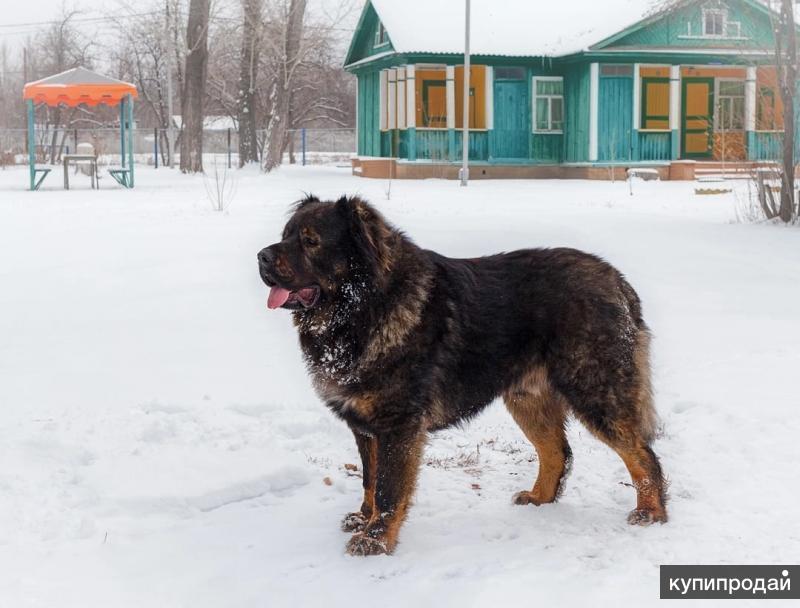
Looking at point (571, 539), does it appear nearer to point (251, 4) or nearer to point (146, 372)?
point (146, 372)

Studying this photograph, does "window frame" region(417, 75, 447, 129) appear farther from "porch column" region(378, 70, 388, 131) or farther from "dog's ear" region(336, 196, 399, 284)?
"dog's ear" region(336, 196, 399, 284)

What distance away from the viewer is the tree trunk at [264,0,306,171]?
116ft

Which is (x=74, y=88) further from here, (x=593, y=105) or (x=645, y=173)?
(x=645, y=173)

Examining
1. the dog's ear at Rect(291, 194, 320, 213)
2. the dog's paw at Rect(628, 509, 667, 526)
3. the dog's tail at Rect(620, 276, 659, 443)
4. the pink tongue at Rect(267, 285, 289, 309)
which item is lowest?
the dog's paw at Rect(628, 509, 667, 526)

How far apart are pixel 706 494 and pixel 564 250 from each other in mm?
1386

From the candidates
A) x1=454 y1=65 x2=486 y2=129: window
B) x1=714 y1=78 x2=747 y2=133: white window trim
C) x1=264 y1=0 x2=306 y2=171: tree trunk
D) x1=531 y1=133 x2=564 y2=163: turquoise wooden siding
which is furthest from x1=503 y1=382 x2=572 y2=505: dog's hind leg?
x1=264 y1=0 x2=306 y2=171: tree trunk

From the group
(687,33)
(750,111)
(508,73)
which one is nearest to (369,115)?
(508,73)

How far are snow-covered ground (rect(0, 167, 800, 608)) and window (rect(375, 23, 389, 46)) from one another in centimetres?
2339

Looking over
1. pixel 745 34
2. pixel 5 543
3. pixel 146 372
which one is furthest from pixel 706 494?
pixel 745 34

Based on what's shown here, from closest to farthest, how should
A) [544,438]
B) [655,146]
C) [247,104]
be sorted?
[544,438] < [655,146] < [247,104]

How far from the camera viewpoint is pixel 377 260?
162 inches

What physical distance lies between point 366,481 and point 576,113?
27.8 m

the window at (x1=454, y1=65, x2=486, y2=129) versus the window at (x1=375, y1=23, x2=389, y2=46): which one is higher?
the window at (x1=375, y1=23, x2=389, y2=46)

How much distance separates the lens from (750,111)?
100ft
